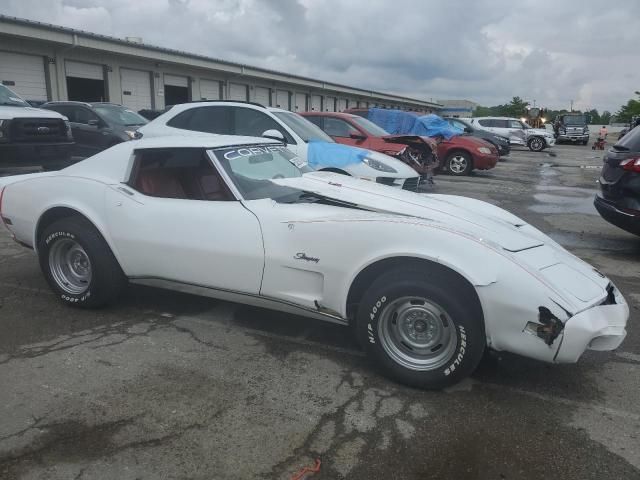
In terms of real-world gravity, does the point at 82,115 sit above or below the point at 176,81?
below

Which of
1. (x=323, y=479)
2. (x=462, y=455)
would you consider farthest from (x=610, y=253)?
(x=323, y=479)

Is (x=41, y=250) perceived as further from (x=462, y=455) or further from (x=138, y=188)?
(x=462, y=455)

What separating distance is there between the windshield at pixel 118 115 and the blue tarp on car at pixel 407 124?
21.4 ft

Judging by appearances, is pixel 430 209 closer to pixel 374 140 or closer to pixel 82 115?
pixel 374 140

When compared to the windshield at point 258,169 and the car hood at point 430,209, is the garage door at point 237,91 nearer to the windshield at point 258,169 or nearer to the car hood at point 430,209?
the windshield at point 258,169

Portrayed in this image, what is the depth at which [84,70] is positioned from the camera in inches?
819

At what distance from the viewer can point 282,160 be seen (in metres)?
4.27

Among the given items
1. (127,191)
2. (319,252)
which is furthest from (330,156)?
(319,252)

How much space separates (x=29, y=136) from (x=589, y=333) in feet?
31.8

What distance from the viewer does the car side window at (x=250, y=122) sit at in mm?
8039

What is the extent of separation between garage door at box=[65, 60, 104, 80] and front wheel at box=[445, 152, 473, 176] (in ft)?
49.3

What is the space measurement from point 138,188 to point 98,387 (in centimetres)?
155

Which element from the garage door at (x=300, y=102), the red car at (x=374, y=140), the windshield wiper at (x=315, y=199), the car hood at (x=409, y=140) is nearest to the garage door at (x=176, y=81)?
the garage door at (x=300, y=102)

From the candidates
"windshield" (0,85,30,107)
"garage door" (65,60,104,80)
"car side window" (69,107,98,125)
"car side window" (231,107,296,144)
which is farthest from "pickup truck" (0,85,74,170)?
"garage door" (65,60,104,80)
